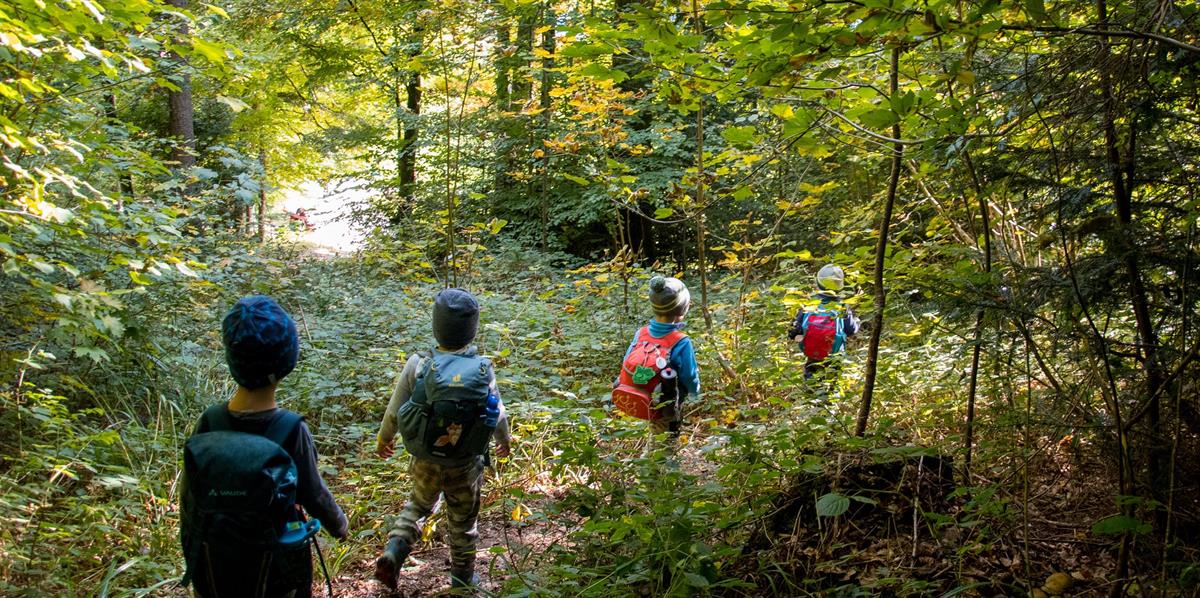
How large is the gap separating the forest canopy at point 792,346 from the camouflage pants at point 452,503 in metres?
0.31

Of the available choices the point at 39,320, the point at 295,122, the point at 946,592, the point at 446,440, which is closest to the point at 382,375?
the point at 39,320

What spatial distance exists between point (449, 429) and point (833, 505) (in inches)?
77.0

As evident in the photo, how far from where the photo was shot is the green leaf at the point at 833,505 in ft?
10.5

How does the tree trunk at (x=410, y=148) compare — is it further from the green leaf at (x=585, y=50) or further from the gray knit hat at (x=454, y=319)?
the green leaf at (x=585, y=50)

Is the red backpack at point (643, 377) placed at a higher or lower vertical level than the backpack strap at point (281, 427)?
lower

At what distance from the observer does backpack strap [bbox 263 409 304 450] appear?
258 centimetres

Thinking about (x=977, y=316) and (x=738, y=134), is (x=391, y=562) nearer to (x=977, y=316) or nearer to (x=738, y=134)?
(x=738, y=134)

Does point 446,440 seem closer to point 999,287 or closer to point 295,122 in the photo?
point 999,287

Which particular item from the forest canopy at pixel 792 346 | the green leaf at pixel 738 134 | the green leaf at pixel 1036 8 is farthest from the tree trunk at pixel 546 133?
the green leaf at pixel 1036 8

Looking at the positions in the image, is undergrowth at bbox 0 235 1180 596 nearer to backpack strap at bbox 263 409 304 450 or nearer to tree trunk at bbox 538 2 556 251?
backpack strap at bbox 263 409 304 450

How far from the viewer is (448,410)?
12.3 ft

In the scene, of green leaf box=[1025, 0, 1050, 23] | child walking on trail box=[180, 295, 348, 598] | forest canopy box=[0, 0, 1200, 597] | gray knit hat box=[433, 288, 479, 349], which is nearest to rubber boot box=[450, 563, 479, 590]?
forest canopy box=[0, 0, 1200, 597]

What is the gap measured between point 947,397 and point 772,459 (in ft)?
5.60

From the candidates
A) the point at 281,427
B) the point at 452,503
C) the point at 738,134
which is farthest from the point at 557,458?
the point at 738,134
